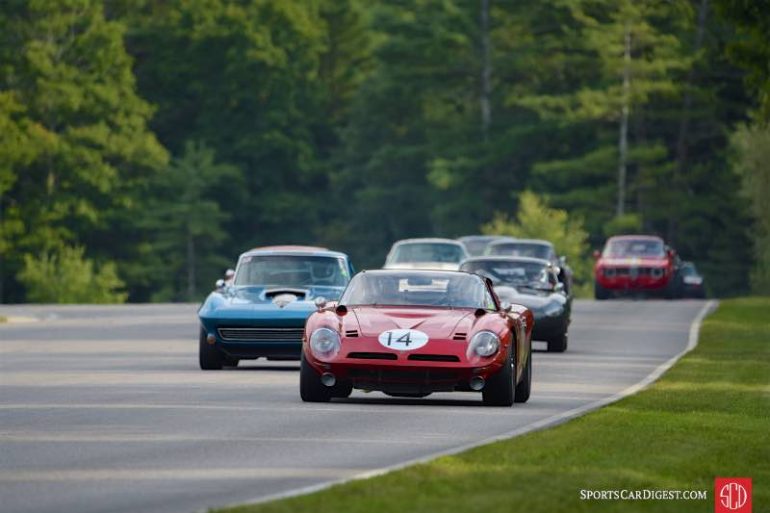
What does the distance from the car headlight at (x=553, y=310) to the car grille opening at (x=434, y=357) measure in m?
13.4

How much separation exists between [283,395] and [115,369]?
233 inches

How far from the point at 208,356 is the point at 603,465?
13892 mm

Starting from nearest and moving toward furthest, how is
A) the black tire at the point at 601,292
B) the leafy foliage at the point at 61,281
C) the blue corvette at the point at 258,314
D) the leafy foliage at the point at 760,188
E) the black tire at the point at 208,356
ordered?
1. the blue corvette at the point at 258,314
2. the black tire at the point at 208,356
3. the black tire at the point at 601,292
4. the leafy foliage at the point at 760,188
5. the leafy foliage at the point at 61,281

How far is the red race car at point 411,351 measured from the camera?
72.4 ft

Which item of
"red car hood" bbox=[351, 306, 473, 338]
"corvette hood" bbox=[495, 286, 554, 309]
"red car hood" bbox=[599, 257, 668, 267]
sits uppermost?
"red car hood" bbox=[351, 306, 473, 338]

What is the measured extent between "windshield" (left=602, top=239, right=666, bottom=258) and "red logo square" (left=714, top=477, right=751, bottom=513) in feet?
163

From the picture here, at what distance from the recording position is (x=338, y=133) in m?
123

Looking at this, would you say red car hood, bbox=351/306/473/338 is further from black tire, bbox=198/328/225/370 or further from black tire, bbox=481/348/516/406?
black tire, bbox=198/328/225/370

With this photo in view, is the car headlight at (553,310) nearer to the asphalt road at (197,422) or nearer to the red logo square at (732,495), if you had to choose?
the asphalt road at (197,422)

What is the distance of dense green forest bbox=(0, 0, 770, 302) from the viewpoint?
326ft

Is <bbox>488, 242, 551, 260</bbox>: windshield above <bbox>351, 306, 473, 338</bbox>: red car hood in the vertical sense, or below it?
below

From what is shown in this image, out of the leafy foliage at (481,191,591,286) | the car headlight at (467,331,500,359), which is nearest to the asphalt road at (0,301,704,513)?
the car headlight at (467,331,500,359)

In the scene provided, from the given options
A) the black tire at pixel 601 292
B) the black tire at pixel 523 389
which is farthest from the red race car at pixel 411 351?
the black tire at pixel 601 292

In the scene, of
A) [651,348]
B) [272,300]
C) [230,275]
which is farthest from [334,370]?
[651,348]
